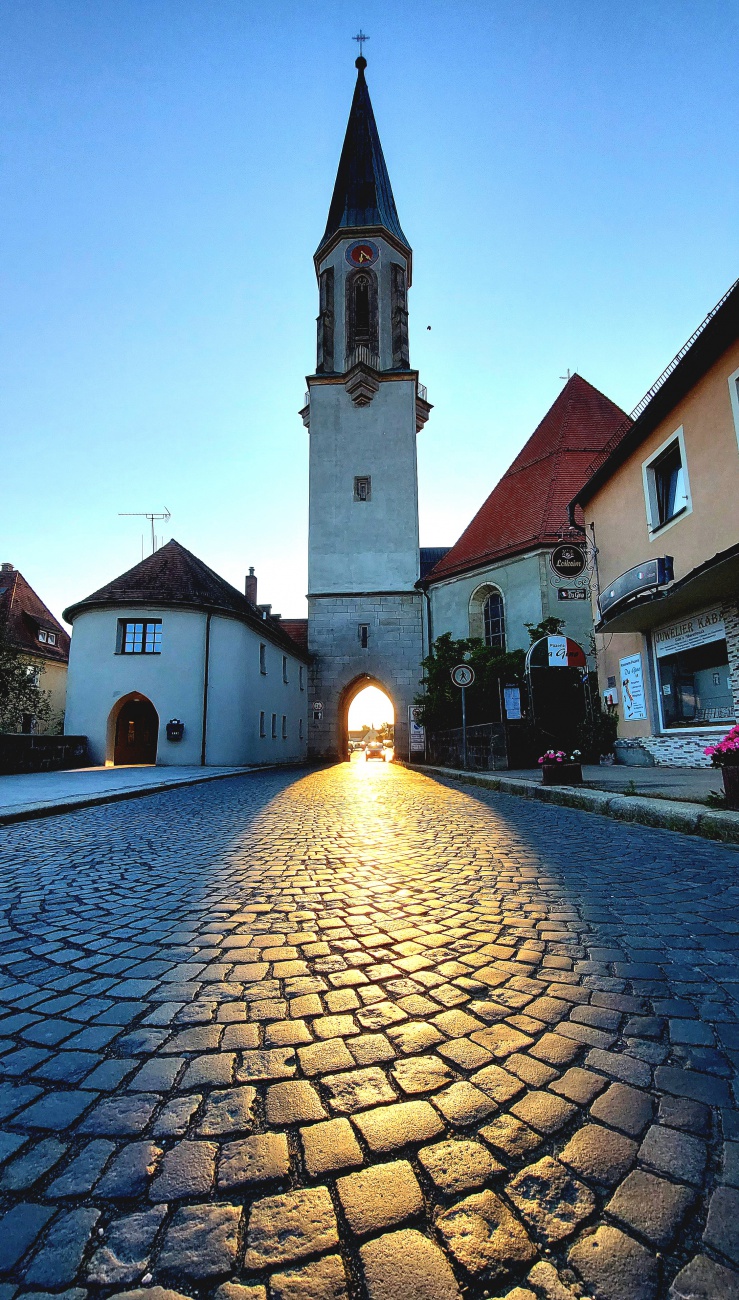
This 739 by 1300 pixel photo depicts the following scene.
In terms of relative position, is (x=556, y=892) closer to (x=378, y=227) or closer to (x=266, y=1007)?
(x=266, y=1007)

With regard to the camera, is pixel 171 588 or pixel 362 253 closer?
pixel 171 588

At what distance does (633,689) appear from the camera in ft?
45.3

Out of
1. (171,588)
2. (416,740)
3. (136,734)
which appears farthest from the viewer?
(416,740)

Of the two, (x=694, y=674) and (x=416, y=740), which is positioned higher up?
(x=694, y=674)

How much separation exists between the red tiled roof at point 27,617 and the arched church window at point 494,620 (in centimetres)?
2196

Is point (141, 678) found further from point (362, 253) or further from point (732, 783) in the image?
point (362, 253)

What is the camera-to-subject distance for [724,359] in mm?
9695

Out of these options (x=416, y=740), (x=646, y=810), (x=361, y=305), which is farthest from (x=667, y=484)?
(x=361, y=305)

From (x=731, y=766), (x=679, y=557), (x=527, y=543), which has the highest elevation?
(x=527, y=543)

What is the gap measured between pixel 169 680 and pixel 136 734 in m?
3.33

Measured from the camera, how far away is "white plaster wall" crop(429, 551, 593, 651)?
20984mm

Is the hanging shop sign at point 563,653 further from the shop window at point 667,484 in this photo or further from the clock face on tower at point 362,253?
the clock face on tower at point 362,253

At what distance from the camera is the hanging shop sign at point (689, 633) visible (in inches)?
420

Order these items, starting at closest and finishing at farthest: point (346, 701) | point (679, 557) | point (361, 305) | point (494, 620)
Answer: point (679, 557) → point (494, 620) → point (346, 701) → point (361, 305)
